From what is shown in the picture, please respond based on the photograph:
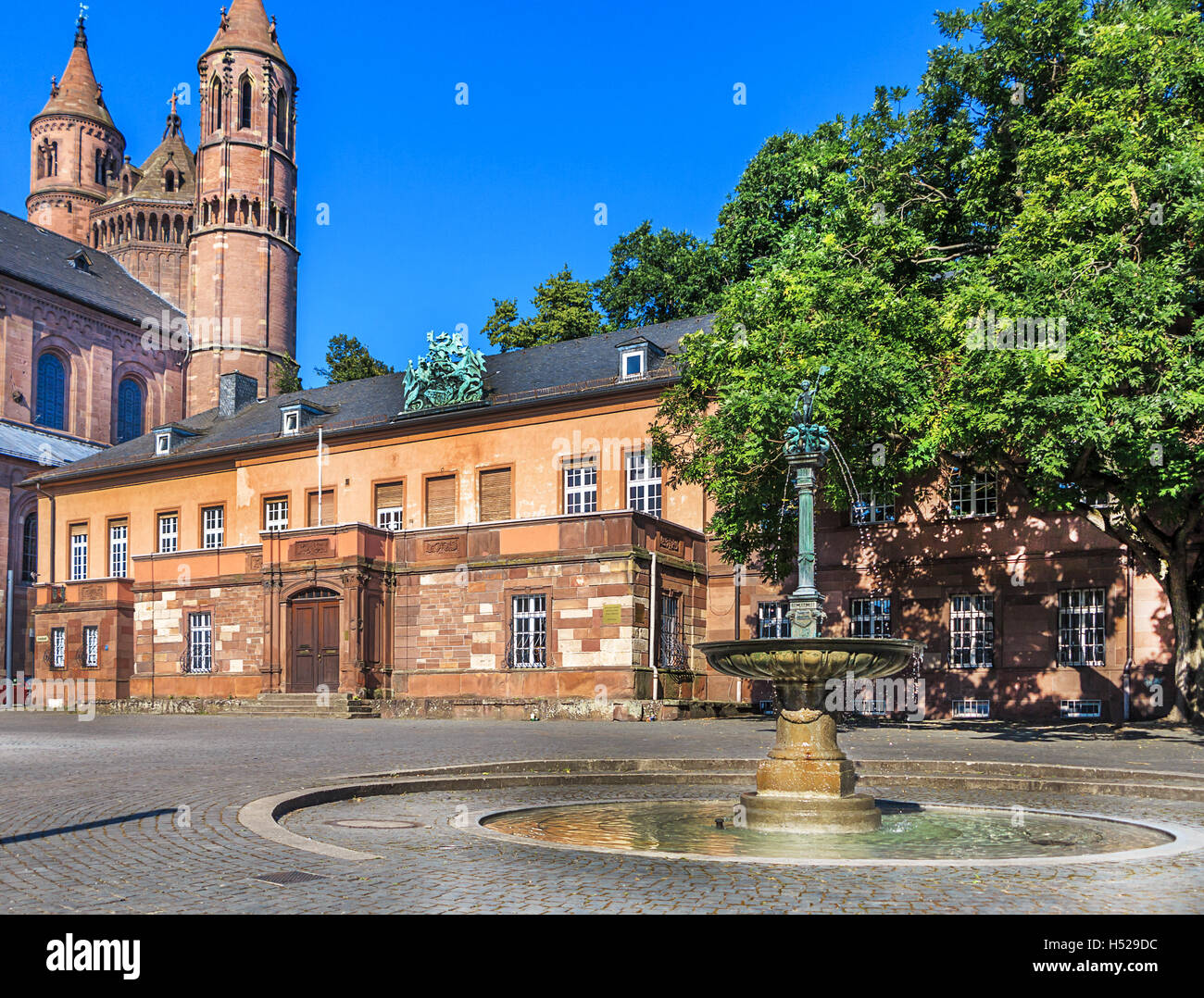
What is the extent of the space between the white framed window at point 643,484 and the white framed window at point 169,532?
20295 mm

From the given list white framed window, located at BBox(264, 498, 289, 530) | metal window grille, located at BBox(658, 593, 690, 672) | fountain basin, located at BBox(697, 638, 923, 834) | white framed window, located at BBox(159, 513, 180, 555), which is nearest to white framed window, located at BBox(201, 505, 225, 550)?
white framed window, located at BBox(159, 513, 180, 555)

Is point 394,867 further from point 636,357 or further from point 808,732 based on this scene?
point 636,357

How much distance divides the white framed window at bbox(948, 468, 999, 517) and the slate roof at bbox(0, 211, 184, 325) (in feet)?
160

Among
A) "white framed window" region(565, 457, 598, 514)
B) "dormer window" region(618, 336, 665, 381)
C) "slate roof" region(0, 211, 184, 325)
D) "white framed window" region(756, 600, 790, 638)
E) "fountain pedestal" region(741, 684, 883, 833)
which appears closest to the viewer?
"fountain pedestal" region(741, 684, 883, 833)

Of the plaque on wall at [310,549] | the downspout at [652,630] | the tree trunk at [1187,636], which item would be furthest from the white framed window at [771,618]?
the plaque on wall at [310,549]

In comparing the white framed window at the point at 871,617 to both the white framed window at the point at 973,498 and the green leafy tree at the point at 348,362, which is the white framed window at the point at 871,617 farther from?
the green leafy tree at the point at 348,362

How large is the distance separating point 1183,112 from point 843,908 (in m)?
20.1

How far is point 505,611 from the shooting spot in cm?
3116

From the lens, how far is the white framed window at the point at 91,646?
136 ft

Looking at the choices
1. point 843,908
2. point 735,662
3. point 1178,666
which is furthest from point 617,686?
point 843,908

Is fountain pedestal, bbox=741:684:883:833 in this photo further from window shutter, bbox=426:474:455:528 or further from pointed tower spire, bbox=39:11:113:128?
pointed tower spire, bbox=39:11:113:128

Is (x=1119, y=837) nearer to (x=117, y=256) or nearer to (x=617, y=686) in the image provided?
(x=617, y=686)

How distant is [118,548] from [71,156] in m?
50.2

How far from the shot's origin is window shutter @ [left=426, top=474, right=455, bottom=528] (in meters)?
39.2
